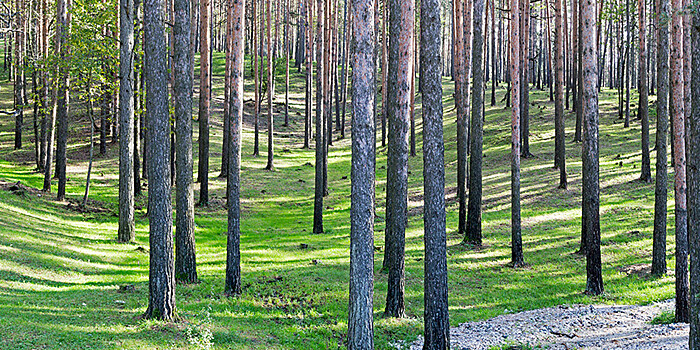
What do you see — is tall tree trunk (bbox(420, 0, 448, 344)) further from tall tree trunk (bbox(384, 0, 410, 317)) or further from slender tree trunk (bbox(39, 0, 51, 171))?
slender tree trunk (bbox(39, 0, 51, 171))

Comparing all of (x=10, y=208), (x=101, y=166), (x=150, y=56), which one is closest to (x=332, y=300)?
(x=150, y=56)

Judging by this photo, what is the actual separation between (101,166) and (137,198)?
28.5 feet

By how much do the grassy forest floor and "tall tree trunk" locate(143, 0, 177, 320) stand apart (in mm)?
501

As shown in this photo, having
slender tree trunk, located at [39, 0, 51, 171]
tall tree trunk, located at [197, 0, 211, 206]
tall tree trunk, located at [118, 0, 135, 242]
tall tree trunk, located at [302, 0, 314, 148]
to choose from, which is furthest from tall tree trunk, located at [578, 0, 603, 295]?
slender tree trunk, located at [39, 0, 51, 171]

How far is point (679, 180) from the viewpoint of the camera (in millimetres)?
11297

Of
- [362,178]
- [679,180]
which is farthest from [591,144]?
[362,178]

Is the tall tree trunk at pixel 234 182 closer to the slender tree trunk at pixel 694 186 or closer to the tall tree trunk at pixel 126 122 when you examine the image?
the tall tree trunk at pixel 126 122

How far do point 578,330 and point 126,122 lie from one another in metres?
13.4

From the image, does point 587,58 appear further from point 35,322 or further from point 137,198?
point 137,198

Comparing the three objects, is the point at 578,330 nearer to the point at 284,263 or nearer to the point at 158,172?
the point at 284,263

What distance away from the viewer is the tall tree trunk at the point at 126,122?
1642 centimetres

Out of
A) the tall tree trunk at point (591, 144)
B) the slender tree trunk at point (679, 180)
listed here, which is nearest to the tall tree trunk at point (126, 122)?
the tall tree trunk at point (591, 144)

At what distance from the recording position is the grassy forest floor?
9664mm

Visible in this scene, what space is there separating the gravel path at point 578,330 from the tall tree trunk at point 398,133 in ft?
4.72
